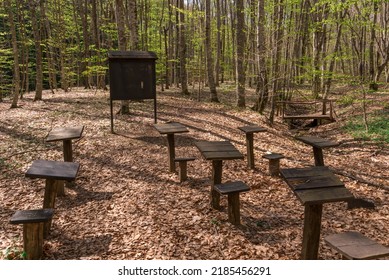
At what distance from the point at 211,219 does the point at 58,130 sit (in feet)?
13.3

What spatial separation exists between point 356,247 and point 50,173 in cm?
412

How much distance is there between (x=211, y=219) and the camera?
5125 millimetres

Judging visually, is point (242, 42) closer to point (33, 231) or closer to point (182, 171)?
point (182, 171)

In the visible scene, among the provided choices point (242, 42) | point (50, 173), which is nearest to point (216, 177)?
point (50, 173)

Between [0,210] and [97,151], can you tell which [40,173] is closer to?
[0,210]

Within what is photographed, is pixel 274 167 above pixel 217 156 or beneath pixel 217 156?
beneath

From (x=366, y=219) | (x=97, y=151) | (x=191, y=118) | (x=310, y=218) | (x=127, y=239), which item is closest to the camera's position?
(x=310, y=218)

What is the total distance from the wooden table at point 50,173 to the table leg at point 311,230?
127 inches

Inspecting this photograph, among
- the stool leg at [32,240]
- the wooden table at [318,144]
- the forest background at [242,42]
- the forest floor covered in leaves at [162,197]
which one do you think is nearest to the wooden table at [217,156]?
the forest floor covered in leaves at [162,197]

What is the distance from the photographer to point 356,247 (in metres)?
3.29

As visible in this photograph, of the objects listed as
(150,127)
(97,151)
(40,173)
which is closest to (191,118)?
(150,127)

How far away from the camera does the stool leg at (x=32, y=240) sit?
13.0 ft

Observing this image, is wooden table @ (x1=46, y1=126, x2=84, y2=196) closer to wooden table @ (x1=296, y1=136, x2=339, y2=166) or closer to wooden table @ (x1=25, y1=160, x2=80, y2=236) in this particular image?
wooden table @ (x1=25, y1=160, x2=80, y2=236)

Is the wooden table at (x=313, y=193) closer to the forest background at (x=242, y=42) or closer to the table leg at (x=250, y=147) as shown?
the table leg at (x=250, y=147)
